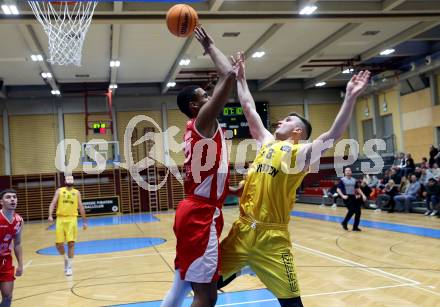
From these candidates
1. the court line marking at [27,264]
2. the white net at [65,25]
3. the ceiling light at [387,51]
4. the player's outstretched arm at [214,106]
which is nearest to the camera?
the player's outstretched arm at [214,106]

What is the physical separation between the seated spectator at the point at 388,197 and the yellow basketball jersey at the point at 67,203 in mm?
11073

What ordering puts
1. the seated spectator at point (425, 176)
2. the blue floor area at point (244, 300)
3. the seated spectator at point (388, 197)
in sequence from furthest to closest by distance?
1. the seated spectator at point (388, 197)
2. the seated spectator at point (425, 176)
3. the blue floor area at point (244, 300)

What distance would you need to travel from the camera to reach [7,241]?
17.2 feet

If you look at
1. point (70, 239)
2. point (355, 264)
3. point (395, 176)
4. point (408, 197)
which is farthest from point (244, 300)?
point (395, 176)

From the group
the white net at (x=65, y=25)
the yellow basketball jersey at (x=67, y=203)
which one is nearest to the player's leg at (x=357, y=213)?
the yellow basketball jersey at (x=67, y=203)

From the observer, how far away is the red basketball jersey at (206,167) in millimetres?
3154

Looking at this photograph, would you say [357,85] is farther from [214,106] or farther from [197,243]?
[197,243]

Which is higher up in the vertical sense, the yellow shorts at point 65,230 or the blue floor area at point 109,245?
the yellow shorts at point 65,230

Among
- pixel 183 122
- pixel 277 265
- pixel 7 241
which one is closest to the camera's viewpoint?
pixel 277 265

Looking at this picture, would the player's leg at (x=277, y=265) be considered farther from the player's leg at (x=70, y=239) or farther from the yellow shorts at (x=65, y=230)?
the yellow shorts at (x=65, y=230)

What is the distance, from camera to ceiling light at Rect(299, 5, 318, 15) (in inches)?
484

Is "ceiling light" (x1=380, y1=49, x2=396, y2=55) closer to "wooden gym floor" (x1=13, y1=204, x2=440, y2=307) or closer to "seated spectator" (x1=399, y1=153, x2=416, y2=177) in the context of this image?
"seated spectator" (x1=399, y1=153, x2=416, y2=177)

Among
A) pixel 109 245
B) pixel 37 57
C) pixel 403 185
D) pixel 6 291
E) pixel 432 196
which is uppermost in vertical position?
pixel 37 57

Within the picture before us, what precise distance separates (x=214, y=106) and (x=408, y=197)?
47.0 ft
